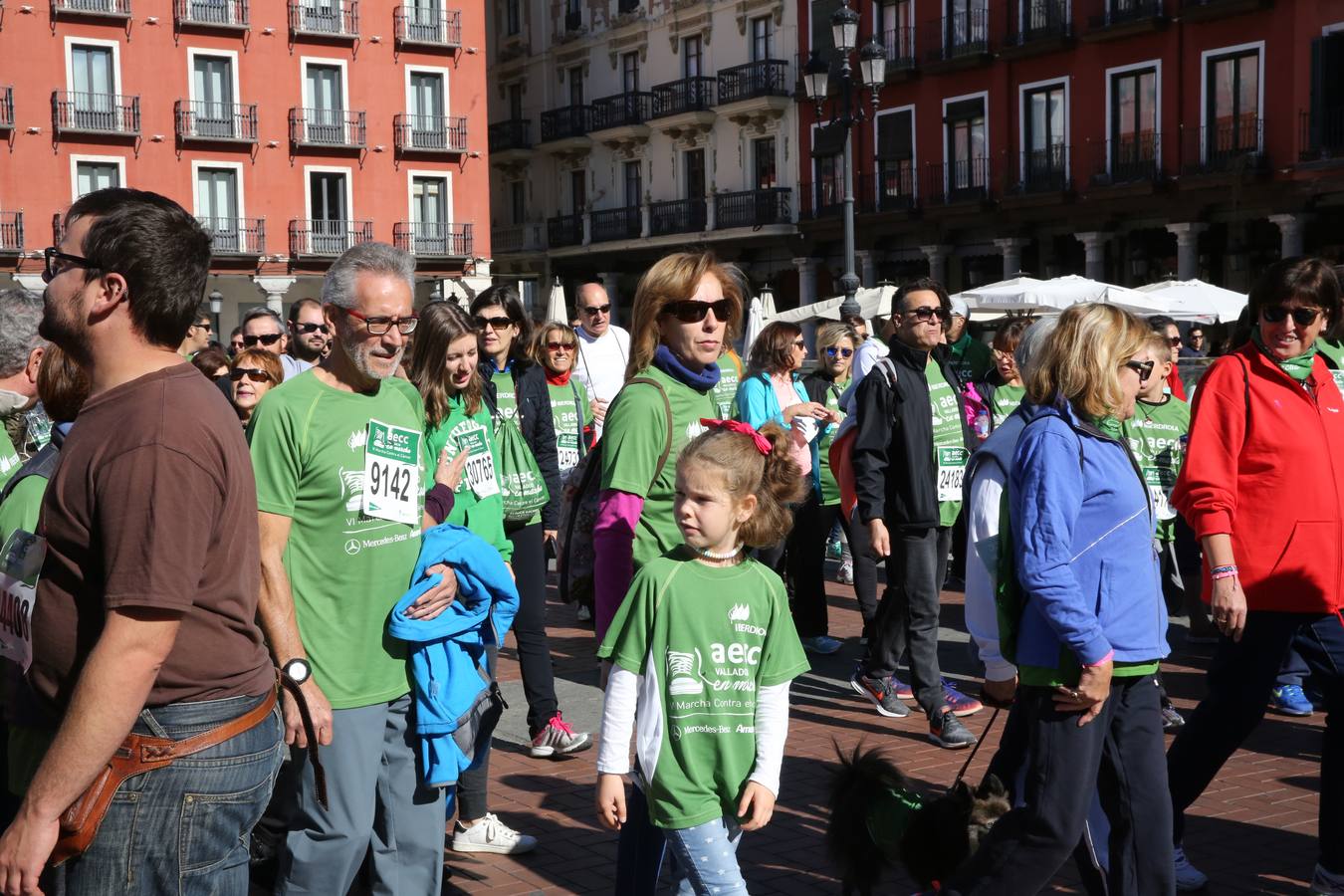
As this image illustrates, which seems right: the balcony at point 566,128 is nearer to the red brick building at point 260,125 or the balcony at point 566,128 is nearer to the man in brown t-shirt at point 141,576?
the red brick building at point 260,125

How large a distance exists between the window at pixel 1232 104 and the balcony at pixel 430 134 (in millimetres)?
23306

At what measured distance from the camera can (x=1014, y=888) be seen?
3.82m

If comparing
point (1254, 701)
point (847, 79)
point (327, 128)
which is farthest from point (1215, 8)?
point (1254, 701)

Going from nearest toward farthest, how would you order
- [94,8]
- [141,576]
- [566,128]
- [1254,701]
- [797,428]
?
[141,576] → [1254,701] → [797,428] → [94,8] → [566,128]

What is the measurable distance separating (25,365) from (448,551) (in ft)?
4.00

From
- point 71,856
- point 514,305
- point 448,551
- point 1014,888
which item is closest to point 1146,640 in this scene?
point 1014,888

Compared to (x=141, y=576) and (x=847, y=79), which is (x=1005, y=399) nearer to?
(x=141, y=576)

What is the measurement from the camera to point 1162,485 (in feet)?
25.0

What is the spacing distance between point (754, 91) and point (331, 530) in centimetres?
3958

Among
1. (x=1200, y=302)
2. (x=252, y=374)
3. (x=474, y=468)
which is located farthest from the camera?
(x=1200, y=302)

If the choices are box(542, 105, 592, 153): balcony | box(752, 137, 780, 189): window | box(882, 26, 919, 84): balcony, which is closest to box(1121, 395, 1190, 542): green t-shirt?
box(882, 26, 919, 84): balcony

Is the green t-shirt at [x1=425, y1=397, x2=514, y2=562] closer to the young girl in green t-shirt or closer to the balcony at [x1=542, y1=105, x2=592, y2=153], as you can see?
the young girl in green t-shirt

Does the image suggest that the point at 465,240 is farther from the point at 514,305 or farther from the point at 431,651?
the point at 431,651

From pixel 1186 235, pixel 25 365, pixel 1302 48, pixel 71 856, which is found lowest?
pixel 71 856
